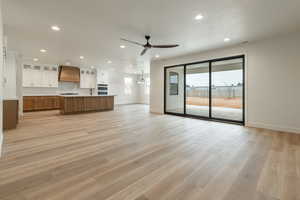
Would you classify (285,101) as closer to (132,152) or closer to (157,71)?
(132,152)

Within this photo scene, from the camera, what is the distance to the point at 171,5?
2.66m

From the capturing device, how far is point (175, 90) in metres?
6.89

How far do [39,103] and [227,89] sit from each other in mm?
9303

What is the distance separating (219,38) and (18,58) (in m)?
7.93

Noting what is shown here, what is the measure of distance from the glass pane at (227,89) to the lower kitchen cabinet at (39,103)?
8560mm

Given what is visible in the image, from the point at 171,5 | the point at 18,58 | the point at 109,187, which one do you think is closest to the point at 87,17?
the point at 171,5

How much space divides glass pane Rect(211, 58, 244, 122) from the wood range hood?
26.2 ft

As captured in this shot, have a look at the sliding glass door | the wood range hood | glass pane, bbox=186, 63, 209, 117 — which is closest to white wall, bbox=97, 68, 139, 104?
the wood range hood

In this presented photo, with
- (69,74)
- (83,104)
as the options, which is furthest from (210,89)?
(69,74)

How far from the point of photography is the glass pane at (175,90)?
261 inches

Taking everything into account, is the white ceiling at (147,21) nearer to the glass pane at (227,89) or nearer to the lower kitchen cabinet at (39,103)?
the glass pane at (227,89)

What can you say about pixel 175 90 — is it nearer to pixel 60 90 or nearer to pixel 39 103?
pixel 60 90

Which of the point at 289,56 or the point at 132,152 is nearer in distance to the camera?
the point at 132,152

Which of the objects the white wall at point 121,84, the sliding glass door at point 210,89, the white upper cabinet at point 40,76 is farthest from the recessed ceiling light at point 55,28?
the white wall at point 121,84
